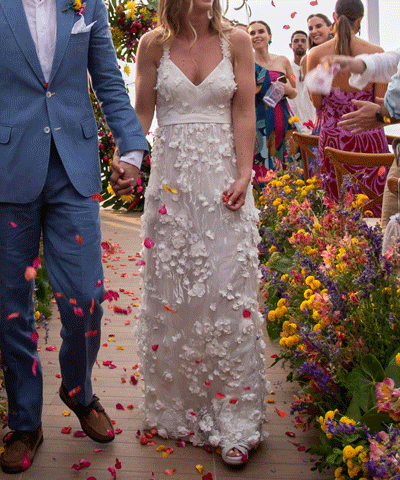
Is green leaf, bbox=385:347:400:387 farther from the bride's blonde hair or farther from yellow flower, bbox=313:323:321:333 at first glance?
the bride's blonde hair

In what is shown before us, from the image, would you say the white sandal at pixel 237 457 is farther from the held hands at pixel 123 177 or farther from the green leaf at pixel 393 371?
the held hands at pixel 123 177

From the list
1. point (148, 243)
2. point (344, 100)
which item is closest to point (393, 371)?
point (148, 243)

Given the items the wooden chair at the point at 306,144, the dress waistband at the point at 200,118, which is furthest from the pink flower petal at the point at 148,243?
the wooden chair at the point at 306,144

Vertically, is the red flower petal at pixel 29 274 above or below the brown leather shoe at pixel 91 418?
above

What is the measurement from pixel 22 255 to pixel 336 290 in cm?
103

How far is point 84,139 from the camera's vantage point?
2.18 meters

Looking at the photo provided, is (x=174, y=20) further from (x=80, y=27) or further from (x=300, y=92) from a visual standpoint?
(x=300, y=92)

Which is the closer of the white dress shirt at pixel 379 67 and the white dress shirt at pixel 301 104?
the white dress shirt at pixel 379 67

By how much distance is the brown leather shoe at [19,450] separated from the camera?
7.47 ft

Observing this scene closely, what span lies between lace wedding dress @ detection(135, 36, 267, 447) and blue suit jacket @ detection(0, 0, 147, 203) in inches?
12.8

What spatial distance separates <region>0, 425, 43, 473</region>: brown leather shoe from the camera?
7.47 feet

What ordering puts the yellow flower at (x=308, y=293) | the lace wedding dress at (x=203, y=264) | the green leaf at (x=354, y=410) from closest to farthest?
the green leaf at (x=354, y=410)
the lace wedding dress at (x=203, y=264)
the yellow flower at (x=308, y=293)

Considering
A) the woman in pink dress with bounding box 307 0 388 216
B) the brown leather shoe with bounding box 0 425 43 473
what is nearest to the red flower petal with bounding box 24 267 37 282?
the brown leather shoe with bounding box 0 425 43 473

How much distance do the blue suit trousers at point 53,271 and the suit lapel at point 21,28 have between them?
0.28m
